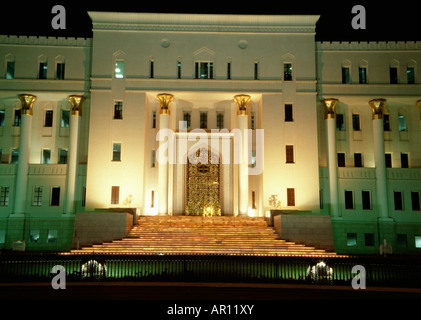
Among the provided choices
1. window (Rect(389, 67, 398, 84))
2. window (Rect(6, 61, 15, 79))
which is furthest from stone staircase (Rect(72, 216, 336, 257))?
window (Rect(6, 61, 15, 79))

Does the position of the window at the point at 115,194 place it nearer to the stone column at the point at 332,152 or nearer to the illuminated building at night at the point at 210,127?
the illuminated building at night at the point at 210,127

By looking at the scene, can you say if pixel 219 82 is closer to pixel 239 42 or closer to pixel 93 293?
pixel 239 42

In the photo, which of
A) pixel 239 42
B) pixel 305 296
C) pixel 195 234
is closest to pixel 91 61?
pixel 239 42

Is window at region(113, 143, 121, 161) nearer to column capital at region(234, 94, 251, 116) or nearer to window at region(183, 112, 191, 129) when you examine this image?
window at region(183, 112, 191, 129)

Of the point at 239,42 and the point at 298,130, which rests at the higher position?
the point at 239,42

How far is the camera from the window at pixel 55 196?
32.0m

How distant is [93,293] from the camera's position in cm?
1412

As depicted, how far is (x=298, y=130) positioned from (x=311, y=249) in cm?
1120

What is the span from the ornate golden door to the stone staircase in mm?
4441

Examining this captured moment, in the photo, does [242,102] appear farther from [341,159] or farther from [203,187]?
[341,159]

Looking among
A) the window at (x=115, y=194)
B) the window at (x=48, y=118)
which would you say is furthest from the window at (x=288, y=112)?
the window at (x=48, y=118)

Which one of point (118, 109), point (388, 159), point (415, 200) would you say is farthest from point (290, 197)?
point (118, 109)

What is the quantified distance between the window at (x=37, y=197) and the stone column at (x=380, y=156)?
25.6 metres

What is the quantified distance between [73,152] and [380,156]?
2336 cm
